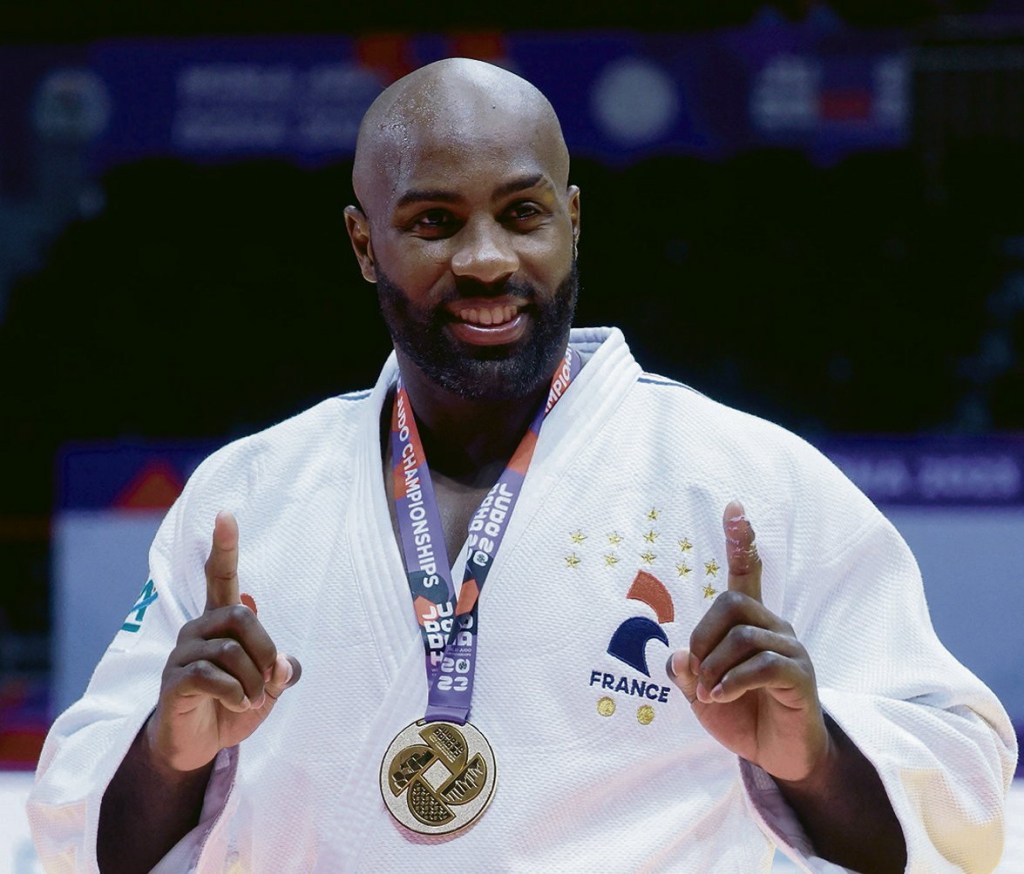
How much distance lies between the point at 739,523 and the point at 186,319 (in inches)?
223

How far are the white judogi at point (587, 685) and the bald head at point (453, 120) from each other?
464 millimetres

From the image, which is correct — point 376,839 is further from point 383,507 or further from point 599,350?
point 599,350

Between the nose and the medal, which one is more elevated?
the nose

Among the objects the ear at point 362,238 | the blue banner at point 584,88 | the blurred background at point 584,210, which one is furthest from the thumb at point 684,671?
the blue banner at point 584,88

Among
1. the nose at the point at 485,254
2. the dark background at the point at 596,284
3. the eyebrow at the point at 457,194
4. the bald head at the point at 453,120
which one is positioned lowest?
the dark background at the point at 596,284

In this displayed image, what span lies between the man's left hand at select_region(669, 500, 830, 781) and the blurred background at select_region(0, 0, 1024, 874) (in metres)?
4.33

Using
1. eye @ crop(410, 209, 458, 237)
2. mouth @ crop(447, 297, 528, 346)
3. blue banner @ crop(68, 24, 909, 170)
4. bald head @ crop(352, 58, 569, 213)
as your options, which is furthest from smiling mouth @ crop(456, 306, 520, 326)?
blue banner @ crop(68, 24, 909, 170)

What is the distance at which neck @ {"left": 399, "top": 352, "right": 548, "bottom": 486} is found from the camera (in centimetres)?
256

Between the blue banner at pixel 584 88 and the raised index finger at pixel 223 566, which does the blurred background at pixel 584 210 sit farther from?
the raised index finger at pixel 223 566

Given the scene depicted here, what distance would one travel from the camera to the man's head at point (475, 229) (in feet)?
7.84

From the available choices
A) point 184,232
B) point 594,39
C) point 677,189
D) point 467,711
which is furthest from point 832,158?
point 467,711

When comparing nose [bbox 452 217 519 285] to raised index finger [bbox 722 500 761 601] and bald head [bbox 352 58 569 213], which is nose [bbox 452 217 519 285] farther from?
raised index finger [bbox 722 500 761 601]

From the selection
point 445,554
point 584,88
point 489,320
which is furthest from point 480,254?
point 584,88

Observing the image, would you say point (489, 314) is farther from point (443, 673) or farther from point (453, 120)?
point (443, 673)
